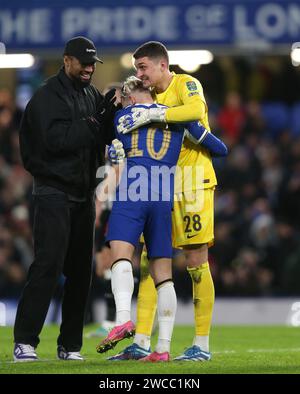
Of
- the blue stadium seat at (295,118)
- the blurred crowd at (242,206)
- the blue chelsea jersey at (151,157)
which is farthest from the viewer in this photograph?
the blue stadium seat at (295,118)

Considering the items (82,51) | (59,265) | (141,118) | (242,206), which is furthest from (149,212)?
(242,206)

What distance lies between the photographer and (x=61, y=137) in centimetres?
773

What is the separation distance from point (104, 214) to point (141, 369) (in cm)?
407

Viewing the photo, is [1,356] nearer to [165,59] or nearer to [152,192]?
[152,192]

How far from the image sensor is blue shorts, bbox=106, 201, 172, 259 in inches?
293

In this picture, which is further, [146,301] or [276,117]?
[276,117]

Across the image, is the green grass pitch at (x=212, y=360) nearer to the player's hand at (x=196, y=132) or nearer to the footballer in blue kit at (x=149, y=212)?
the footballer in blue kit at (x=149, y=212)

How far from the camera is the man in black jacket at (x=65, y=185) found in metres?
7.66

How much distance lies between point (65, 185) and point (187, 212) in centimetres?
85

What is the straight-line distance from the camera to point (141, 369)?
23.2ft

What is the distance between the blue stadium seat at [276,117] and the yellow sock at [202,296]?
9997mm

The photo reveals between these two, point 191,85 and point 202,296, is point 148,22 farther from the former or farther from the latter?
point 202,296

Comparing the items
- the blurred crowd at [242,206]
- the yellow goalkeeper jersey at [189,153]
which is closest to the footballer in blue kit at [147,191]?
the yellow goalkeeper jersey at [189,153]

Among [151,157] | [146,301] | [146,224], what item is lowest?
[146,301]
